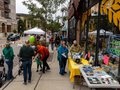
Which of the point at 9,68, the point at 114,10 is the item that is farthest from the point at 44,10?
A: the point at 114,10

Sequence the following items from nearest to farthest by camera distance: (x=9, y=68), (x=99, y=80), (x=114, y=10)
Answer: (x=99, y=80)
(x=114, y=10)
(x=9, y=68)

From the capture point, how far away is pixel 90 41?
15.7 meters

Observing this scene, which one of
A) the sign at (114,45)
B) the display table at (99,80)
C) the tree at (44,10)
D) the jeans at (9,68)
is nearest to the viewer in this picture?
the display table at (99,80)

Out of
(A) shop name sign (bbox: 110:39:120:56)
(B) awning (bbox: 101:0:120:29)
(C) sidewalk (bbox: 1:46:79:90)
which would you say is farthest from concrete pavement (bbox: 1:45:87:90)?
(B) awning (bbox: 101:0:120:29)

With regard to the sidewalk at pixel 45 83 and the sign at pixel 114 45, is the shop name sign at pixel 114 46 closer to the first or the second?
the sign at pixel 114 45

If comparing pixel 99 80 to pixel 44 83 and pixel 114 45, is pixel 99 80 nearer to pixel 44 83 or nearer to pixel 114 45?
pixel 114 45

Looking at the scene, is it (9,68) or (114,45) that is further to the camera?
(9,68)

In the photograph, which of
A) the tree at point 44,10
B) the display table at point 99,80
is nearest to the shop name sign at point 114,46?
the display table at point 99,80

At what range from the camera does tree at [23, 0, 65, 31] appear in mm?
24188

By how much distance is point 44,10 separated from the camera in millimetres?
24203

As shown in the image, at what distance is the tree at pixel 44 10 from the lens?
2419 centimetres

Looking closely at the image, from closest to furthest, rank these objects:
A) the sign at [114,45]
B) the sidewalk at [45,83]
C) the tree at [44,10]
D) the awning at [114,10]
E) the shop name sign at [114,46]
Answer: the awning at [114,10] → the sign at [114,45] → the shop name sign at [114,46] → the sidewalk at [45,83] → the tree at [44,10]

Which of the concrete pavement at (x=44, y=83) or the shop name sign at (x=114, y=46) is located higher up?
the shop name sign at (x=114, y=46)

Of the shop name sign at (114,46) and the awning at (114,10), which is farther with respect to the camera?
the shop name sign at (114,46)
